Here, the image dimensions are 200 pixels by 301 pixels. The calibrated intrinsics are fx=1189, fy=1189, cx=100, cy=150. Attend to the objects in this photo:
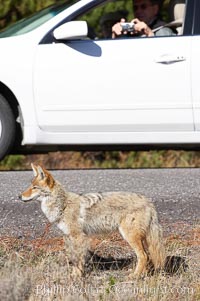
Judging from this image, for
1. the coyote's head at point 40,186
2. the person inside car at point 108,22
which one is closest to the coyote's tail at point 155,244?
the coyote's head at point 40,186

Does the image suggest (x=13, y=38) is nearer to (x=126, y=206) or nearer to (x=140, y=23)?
(x=140, y=23)

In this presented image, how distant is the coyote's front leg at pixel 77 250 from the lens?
757 cm

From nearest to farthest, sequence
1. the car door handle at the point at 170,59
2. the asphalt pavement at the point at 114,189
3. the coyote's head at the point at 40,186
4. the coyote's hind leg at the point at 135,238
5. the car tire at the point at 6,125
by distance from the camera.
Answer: the coyote's hind leg at the point at 135,238 → the coyote's head at the point at 40,186 → the asphalt pavement at the point at 114,189 → the car door handle at the point at 170,59 → the car tire at the point at 6,125

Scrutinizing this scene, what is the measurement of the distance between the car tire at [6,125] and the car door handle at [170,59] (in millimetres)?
1371

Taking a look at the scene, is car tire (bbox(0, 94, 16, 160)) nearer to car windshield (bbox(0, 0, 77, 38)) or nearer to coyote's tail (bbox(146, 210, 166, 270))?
car windshield (bbox(0, 0, 77, 38))

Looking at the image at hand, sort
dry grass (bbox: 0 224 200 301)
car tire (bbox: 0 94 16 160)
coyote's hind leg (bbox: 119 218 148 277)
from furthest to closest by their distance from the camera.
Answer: car tire (bbox: 0 94 16 160) < coyote's hind leg (bbox: 119 218 148 277) < dry grass (bbox: 0 224 200 301)

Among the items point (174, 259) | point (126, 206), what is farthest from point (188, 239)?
point (126, 206)

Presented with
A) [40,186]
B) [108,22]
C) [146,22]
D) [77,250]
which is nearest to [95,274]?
[77,250]

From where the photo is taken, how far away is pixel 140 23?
10430 mm

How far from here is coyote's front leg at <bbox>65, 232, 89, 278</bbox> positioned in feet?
24.8

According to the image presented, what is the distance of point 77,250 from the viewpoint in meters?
7.58

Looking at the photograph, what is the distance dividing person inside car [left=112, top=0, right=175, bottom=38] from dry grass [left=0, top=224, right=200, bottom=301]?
2297 millimetres

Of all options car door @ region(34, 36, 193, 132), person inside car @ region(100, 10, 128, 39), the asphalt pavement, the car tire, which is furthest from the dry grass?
person inside car @ region(100, 10, 128, 39)

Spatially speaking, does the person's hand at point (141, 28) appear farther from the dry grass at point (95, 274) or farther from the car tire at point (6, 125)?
the dry grass at point (95, 274)
